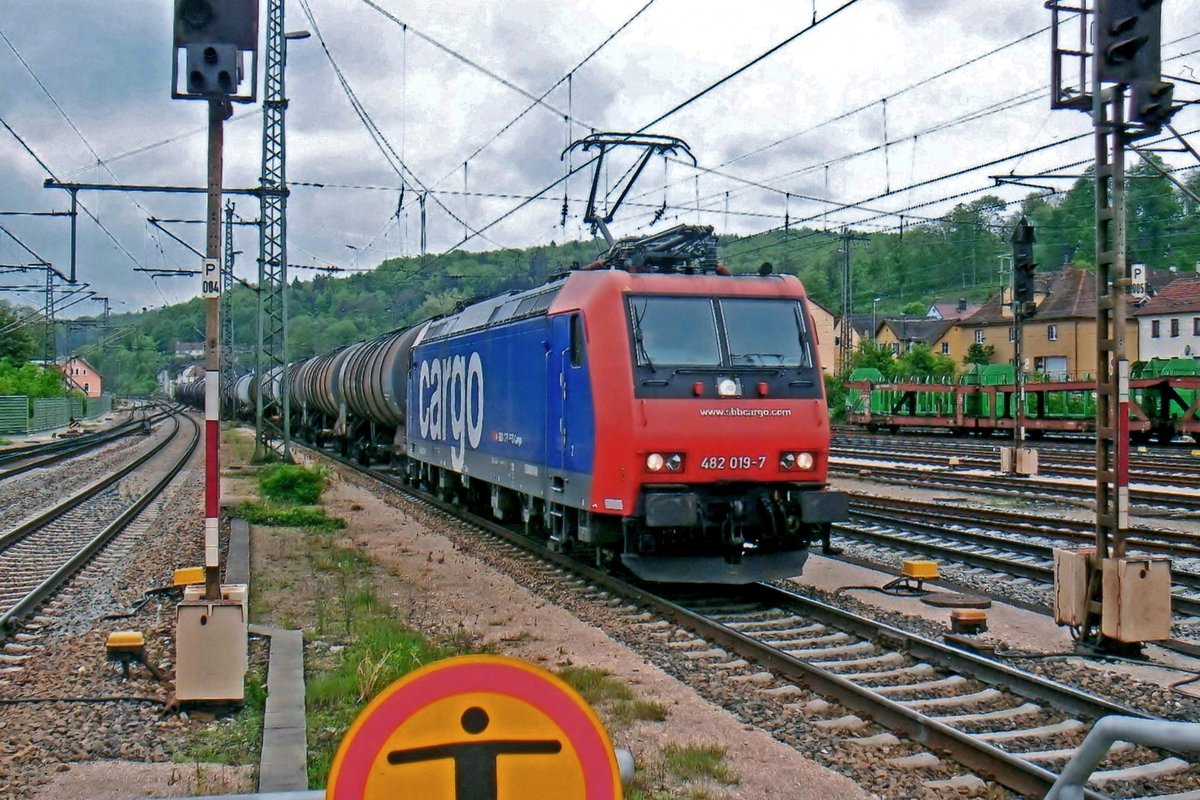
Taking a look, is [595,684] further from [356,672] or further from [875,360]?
[875,360]

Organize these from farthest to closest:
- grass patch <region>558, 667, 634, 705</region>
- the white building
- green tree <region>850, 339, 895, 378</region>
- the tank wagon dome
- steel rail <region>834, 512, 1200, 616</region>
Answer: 1. green tree <region>850, 339, 895, 378</region>
2. the white building
3. the tank wagon dome
4. steel rail <region>834, 512, 1200, 616</region>
5. grass patch <region>558, 667, 634, 705</region>

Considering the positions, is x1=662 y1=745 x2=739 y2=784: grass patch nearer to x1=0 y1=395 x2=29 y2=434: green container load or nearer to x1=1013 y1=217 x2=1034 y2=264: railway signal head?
x1=1013 y1=217 x2=1034 y2=264: railway signal head

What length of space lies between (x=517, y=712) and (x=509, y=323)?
12.2m

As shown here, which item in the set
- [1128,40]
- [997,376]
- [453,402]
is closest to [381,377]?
[453,402]

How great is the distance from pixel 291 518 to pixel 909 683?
1258 centimetres

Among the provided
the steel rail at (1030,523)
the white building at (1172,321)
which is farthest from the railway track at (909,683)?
the white building at (1172,321)

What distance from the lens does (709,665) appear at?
8.60 m

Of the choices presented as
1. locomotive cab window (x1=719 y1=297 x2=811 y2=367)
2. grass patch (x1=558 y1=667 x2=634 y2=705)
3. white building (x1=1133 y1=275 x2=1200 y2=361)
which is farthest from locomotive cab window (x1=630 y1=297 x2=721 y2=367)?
white building (x1=1133 y1=275 x2=1200 y2=361)

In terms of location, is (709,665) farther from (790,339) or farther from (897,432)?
(897,432)

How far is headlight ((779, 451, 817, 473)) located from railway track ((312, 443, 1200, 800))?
112cm

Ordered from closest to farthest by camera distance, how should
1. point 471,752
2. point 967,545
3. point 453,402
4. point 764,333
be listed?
point 471,752, point 764,333, point 967,545, point 453,402

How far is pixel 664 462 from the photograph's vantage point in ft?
35.4

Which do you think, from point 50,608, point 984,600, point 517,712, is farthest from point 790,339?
point 517,712

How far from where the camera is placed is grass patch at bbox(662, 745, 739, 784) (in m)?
5.98
